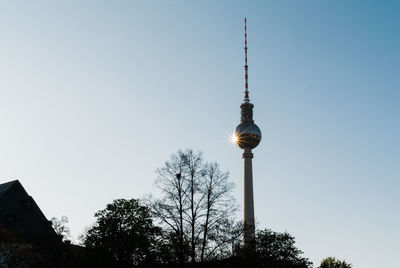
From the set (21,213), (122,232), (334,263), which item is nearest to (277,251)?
(122,232)

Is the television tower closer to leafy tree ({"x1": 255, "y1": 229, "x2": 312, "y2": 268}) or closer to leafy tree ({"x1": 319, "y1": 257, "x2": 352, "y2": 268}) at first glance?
leafy tree ({"x1": 319, "y1": 257, "x2": 352, "y2": 268})

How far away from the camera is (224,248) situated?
30781mm

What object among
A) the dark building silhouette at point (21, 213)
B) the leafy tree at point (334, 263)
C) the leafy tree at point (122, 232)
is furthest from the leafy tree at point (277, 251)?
the leafy tree at point (334, 263)

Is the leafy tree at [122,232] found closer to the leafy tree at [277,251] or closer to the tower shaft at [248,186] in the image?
the leafy tree at [277,251]

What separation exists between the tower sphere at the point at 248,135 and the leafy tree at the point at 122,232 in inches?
1744

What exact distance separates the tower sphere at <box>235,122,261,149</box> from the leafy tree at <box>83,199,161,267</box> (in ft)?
145

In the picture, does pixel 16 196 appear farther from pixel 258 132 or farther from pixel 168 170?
pixel 258 132

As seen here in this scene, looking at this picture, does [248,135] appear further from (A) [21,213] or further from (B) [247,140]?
(A) [21,213]

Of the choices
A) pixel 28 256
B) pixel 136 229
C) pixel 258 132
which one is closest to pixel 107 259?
pixel 136 229

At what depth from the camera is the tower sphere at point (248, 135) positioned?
94494 mm

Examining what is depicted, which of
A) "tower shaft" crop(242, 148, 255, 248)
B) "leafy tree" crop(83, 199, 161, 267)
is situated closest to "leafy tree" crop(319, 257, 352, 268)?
"tower shaft" crop(242, 148, 255, 248)

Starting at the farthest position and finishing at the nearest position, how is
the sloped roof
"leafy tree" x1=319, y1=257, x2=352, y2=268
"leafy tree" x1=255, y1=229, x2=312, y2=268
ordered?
"leafy tree" x1=319, y1=257, x2=352, y2=268, the sloped roof, "leafy tree" x1=255, y1=229, x2=312, y2=268

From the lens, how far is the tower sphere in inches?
3720

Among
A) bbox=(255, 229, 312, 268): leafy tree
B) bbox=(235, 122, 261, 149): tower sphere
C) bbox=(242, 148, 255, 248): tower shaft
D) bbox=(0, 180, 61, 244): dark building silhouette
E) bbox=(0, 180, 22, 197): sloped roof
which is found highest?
bbox=(235, 122, 261, 149): tower sphere
